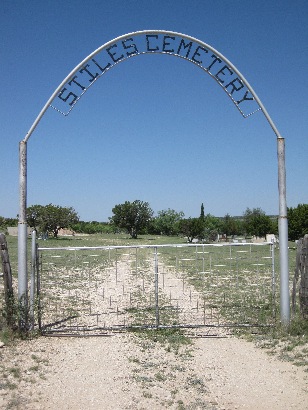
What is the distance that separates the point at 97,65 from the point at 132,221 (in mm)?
73095

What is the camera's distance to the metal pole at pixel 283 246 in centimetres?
806

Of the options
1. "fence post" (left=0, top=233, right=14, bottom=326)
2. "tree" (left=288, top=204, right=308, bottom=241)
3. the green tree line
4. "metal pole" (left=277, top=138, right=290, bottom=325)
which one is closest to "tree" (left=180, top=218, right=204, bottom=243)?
the green tree line

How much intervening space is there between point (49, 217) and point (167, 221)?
3116 centimetres

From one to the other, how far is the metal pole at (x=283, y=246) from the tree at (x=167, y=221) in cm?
8338

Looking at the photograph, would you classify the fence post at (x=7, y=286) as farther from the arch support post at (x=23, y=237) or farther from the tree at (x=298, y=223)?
the tree at (x=298, y=223)

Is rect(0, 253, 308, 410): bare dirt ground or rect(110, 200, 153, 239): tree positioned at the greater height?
rect(110, 200, 153, 239): tree

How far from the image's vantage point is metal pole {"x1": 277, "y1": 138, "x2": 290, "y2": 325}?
8.06m

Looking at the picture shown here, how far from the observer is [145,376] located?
19.2ft

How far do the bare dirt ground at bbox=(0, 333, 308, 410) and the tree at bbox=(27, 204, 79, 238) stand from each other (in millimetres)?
63573

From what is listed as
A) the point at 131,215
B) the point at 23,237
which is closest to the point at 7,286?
the point at 23,237

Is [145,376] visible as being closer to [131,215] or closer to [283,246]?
[283,246]

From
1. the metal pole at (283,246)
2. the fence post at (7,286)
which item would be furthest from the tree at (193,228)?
the fence post at (7,286)

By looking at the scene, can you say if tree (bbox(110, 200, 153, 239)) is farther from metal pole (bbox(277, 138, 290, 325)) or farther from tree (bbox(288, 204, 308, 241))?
metal pole (bbox(277, 138, 290, 325))

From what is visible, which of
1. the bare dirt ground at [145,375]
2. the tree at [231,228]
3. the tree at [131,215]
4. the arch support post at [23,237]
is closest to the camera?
the bare dirt ground at [145,375]
